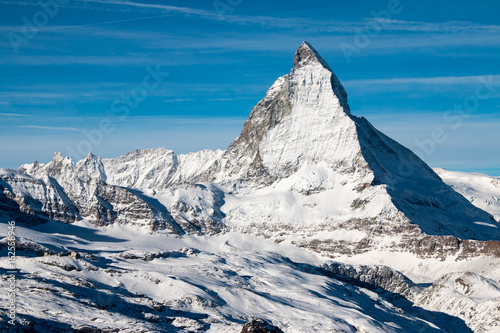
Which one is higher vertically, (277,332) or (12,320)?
(277,332)

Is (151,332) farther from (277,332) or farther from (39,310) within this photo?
(277,332)

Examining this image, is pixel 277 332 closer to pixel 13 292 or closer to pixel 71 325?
pixel 71 325

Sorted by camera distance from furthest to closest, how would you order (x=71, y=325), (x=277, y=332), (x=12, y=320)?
(x=71, y=325) → (x=12, y=320) → (x=277, y=332)

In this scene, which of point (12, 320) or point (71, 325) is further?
point (71, 325)

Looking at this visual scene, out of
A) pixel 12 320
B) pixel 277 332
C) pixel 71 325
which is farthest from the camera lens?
pixel 71 325

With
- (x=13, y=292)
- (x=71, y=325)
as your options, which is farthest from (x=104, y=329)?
(x=13, y=292)

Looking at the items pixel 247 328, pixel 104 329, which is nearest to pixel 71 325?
pixel 104 329

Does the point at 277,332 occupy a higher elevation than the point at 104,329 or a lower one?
higher

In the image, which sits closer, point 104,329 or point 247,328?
point 247,328
